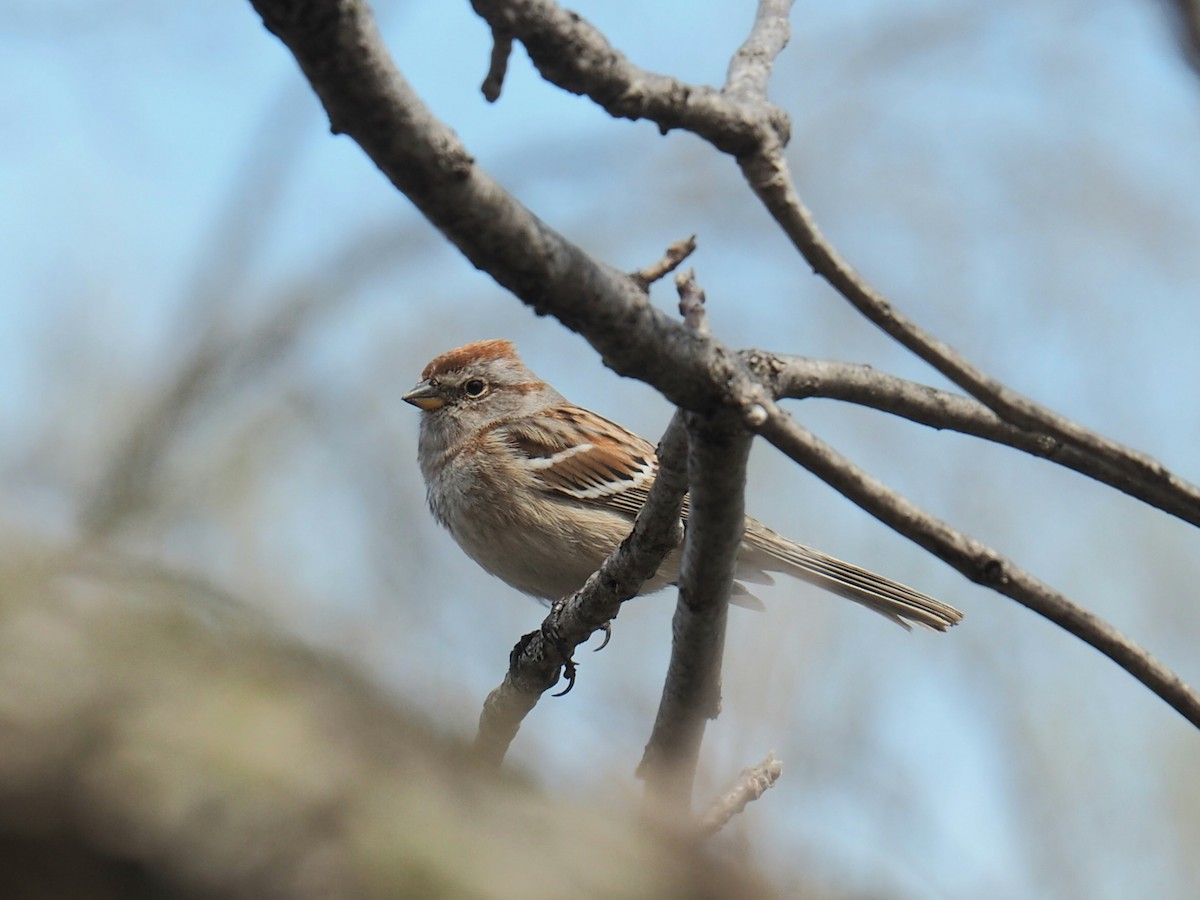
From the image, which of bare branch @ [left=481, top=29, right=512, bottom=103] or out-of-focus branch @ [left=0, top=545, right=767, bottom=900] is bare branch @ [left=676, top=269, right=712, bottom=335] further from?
out-of-focus branch @ [left=0, top=545, right=767, bottom=900]

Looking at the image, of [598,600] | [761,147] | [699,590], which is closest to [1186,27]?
[761,147]

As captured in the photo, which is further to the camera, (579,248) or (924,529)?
(924,529)

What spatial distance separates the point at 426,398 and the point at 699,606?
3771 mm

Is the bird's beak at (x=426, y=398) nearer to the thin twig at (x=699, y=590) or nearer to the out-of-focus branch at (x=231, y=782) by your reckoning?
the thin twig at (x=699, y=590)

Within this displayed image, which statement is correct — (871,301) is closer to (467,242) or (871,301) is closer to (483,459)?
(467,242)

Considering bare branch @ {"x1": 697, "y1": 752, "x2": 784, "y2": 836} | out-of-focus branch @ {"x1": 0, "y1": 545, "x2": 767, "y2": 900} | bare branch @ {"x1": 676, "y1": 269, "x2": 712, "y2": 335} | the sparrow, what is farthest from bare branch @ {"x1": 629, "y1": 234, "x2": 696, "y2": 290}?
the sparrow

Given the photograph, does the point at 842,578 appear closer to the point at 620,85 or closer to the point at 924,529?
the point at 924,529

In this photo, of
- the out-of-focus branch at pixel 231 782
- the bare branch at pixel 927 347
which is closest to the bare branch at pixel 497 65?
the bare branch at pixel 927 347

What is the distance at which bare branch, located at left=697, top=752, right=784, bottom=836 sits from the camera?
11.6ft

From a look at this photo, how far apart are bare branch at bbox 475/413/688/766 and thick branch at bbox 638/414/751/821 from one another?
16 cm

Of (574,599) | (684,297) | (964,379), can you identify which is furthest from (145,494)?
(964,379)

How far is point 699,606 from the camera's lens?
276 cm

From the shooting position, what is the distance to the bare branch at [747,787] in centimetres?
355

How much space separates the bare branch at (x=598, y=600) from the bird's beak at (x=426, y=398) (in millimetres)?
2371
